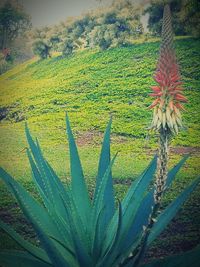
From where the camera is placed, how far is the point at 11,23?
3.71 meters

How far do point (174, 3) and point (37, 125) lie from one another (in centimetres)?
158

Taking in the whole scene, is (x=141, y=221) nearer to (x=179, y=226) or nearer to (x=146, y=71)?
(x=179, y=226)

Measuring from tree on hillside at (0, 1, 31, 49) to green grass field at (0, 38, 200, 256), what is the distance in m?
0.28

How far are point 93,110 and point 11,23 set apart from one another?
3.53 feet

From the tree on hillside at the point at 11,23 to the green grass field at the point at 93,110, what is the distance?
11.2 inches

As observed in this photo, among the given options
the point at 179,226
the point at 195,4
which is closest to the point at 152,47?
the point at 195,4

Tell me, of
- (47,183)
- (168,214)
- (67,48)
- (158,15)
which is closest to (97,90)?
(67,48)

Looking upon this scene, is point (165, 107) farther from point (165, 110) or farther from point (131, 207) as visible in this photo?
point (131, 207)

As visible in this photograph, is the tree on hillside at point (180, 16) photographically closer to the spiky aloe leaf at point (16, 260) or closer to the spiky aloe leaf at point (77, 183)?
the spiky aloe leaf at point (77, 183)

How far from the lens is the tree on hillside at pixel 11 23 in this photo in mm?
3578

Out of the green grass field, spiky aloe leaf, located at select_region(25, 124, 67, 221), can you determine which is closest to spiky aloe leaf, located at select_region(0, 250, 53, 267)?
spiky aloe leaf, located at select_region(25, 124, 67, 221)

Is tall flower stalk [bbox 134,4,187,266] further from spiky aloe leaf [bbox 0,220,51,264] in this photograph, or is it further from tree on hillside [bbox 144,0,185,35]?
tree on hillside [bbox 144,0,185,35]

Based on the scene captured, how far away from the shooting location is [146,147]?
3.62 m

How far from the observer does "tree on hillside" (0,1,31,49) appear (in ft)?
11.7
